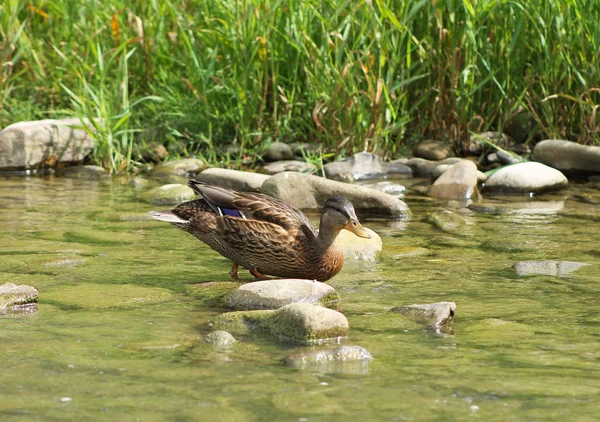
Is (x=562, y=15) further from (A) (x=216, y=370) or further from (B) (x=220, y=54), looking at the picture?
(A) (x=216, y=370)

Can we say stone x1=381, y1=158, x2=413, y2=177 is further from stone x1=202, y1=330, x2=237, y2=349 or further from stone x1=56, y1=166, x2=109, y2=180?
stone x1=202, y1=330, x2=237, y2=349

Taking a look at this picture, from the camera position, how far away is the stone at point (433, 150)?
959cm

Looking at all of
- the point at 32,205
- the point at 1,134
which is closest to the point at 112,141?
the point at 1,134

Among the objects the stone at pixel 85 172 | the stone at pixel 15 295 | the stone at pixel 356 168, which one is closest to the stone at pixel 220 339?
the stone at pixel 15 295

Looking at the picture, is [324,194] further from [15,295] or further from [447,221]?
[15,295]

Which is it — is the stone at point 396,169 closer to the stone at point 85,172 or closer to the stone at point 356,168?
the stone at point 356,168

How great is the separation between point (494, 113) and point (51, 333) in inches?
254

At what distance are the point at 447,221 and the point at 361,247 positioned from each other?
1312mm

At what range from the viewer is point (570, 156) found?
9.14 m

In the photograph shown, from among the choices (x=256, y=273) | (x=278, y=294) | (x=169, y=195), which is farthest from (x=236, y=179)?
(x=278, y=294)

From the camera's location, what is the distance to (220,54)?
10000 millimetres

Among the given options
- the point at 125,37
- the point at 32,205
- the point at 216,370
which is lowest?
the point at 32,205

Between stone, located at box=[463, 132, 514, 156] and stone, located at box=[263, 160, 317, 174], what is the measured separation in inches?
65.9

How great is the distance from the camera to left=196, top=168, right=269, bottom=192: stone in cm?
829
